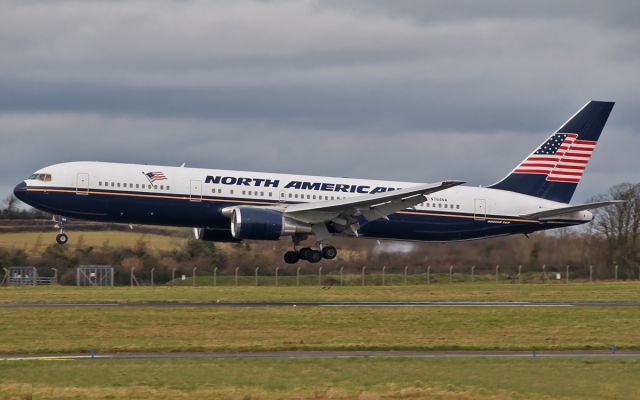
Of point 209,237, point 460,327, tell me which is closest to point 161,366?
point 460,327

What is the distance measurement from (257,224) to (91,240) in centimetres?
1960

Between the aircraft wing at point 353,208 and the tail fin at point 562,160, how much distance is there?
829cm

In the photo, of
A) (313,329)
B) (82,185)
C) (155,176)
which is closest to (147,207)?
(155,176)

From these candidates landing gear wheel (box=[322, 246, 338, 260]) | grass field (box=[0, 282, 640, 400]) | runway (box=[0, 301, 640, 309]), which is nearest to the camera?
grass field (box=[0, 282, 640, 400])

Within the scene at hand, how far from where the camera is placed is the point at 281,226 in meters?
48.5

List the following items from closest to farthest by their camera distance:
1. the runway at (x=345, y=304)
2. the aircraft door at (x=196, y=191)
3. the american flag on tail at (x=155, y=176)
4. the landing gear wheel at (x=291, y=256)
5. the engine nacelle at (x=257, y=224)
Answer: the runway at (x=345, y=304), the engine nacelle at (x=257, y=224), the american flag on tail at (x=155, y=176), the aircraft door at (x=196, y=191), the landing gear wheel at (x=291, y=256)

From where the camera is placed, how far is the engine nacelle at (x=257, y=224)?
47375 mm

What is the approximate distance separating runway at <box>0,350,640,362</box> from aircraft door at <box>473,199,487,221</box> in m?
23.5

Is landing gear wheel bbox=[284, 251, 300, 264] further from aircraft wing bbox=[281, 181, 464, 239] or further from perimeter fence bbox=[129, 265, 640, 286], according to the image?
perimeter fence bbox=[129, 265, 640, 286]

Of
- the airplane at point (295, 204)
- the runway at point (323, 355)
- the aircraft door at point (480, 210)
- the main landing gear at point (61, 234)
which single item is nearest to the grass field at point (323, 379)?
the runway at point (323, 355)

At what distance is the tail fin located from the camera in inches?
2215

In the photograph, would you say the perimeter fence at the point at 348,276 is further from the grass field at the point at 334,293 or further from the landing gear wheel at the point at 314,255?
the landing gear wheel at the point at 314,255

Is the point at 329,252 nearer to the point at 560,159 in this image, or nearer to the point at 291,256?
the point at 291,256

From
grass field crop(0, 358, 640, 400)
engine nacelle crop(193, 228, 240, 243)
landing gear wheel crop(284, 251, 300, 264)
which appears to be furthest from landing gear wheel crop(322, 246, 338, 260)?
grass field crop(0, 358, 640, 400)
